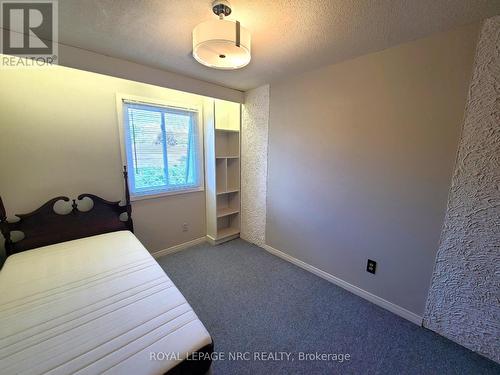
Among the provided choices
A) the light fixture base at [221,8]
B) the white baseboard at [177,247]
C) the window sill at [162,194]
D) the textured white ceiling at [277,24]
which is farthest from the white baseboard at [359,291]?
the light fixture base at [221,8]

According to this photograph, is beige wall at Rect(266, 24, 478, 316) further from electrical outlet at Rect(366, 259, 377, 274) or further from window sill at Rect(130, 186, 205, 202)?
window sill at Rect(130, 186, 205, 202)

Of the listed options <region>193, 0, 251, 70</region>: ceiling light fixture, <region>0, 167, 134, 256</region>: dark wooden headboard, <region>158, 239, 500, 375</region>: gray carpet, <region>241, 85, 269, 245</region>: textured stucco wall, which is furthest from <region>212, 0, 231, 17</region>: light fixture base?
<region>158, 239, 500, 375</region>: gray carpet

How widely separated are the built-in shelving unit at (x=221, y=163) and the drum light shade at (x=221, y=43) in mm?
1343

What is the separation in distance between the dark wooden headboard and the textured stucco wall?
1.51 meters

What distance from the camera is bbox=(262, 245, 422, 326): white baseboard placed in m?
1.67

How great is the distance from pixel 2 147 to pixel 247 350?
243 cm

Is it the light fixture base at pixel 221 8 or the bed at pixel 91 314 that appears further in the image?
the light fixture base at pixel 221 8

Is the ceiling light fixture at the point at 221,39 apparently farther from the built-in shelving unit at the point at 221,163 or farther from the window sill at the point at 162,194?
the window sill at the point at 162,194

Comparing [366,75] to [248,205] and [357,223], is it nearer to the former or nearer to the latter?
[357,223]

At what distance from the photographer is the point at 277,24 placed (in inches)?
51.9

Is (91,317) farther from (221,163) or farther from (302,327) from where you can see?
(221,163)

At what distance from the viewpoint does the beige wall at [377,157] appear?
1422mm

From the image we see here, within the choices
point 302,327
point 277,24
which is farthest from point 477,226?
point 277,24

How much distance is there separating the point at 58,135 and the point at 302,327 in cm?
267
